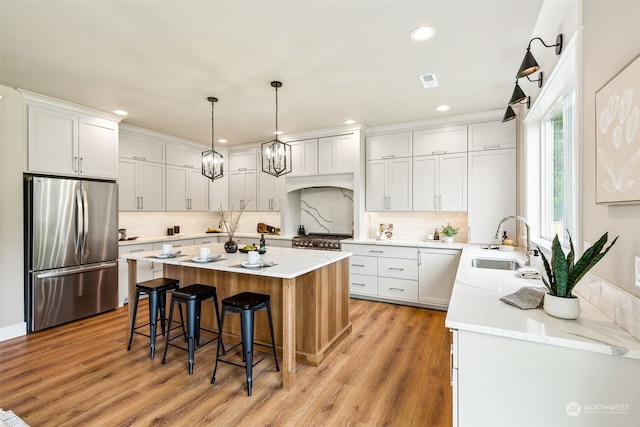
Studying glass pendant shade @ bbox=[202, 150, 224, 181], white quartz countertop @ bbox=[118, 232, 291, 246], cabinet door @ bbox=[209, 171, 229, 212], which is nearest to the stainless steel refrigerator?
white quartz countertop @ bbox=[118, 232, 291, 246]

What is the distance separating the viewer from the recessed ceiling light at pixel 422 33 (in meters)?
2.17

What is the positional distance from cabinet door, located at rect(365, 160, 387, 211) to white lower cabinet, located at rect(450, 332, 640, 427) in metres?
3.46

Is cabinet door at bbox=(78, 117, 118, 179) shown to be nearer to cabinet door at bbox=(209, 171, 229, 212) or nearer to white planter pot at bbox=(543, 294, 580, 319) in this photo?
cabinet door at bbox=(209, 171, 229, 212)

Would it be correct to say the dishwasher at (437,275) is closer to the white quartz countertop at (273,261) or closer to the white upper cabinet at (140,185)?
the white quartz countertop at (273,261)

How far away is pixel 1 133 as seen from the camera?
314 centimetres

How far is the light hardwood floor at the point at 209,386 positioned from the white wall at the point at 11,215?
1.18ft

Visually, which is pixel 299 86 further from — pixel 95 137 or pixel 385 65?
pixel 95 137

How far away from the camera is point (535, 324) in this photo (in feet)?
4.17

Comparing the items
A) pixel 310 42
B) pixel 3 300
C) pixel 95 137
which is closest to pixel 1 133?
pixel 95 137

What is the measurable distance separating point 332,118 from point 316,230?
84.1 inches

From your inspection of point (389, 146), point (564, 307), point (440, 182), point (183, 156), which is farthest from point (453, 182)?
point (183, 156)

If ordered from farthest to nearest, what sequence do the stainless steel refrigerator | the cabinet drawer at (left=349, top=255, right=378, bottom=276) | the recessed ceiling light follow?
the cabinet drawer at (left=349, top=255, right=378, bottom=276) → the stainless steel refrigerator → the recessed ceiling light
